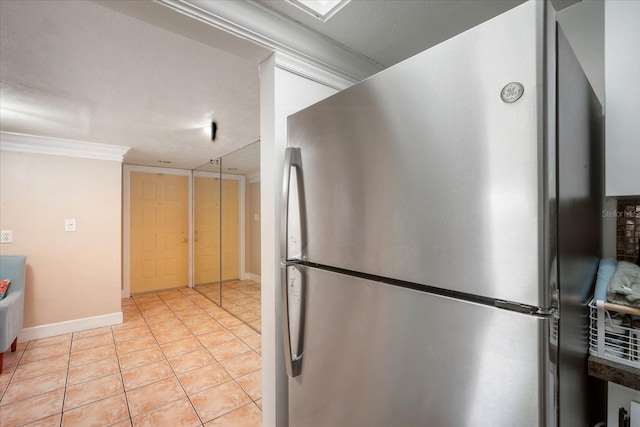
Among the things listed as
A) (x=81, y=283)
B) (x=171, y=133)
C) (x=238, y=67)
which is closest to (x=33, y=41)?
(x=238, y=67)

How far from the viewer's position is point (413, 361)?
2.22ft

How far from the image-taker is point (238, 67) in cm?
168

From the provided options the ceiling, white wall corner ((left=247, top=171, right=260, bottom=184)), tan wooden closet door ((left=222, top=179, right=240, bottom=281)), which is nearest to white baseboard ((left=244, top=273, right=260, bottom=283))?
tan wooden closet door ((left=222, top=179, right=240, bottom=281))

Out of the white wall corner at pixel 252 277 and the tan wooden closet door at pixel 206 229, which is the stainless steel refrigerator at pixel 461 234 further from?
the tan wooden closet door at pixel 206 229

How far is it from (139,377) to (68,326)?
1660 millimetres

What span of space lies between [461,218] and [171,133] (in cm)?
310

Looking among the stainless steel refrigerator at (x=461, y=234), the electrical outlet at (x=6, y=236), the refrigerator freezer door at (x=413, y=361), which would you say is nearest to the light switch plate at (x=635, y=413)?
the stainless steel refrigerator at (x=461, y=234)

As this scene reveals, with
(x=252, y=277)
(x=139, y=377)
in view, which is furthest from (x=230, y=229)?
(x=139, y=377)

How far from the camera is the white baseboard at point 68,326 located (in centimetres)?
312

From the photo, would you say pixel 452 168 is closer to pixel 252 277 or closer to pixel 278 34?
pixel 278 34

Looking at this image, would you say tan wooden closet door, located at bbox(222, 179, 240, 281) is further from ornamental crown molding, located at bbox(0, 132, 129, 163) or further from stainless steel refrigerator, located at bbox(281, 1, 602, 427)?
stainless steel refrigerator, located at bbox(281, 1, 602, 427)

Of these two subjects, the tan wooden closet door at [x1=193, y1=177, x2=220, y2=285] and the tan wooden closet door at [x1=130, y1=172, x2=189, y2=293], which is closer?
the tan wooden closet door at [x1=130, y1=172, x2=189, y2=293]

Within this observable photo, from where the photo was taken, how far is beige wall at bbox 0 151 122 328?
3.07 metres

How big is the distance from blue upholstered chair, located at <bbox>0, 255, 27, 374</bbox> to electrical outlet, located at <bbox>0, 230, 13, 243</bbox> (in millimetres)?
220
